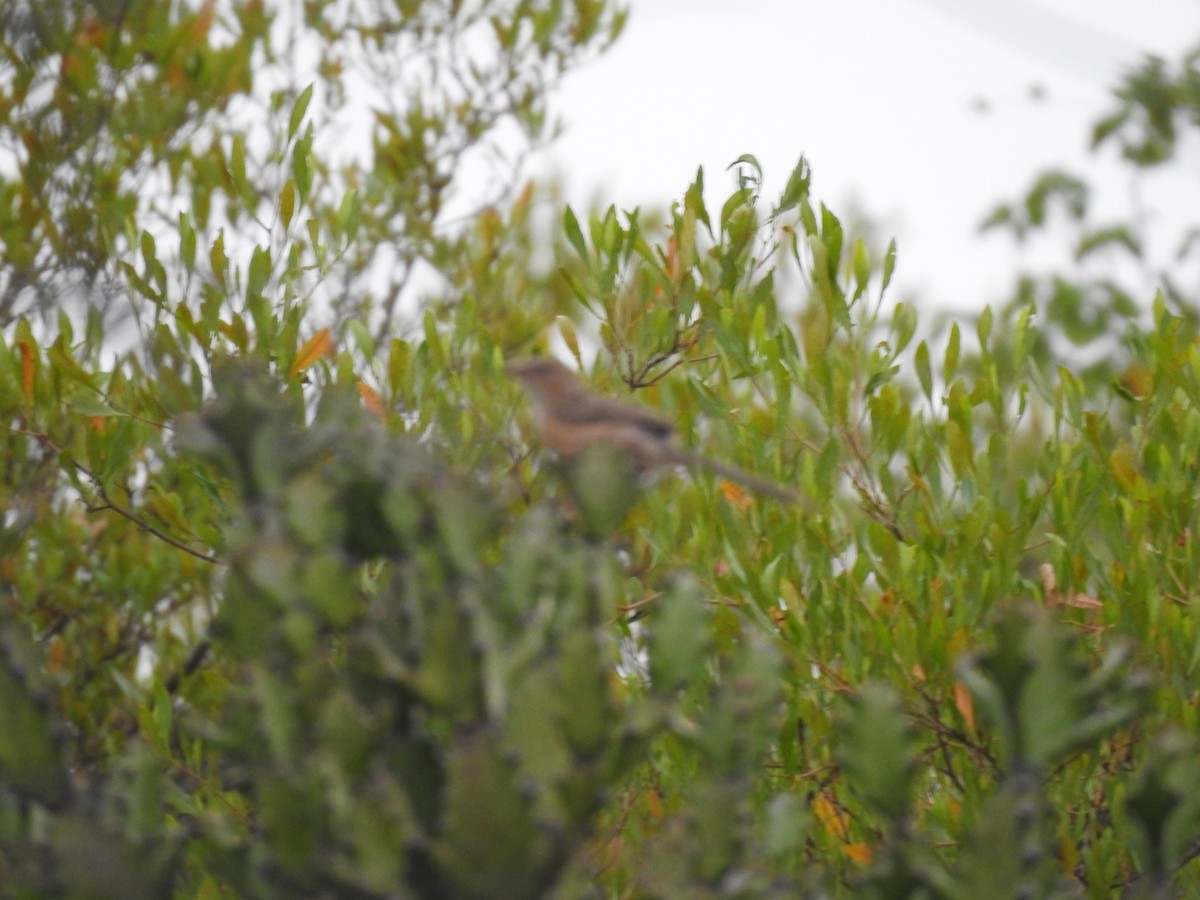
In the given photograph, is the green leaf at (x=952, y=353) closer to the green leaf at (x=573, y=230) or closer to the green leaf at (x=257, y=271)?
the green leaf at (x=573, y=230)

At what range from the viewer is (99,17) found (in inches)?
231

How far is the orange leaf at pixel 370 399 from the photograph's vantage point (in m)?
3.87

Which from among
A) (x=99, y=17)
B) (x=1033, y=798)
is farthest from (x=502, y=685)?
(x=99, y=17)

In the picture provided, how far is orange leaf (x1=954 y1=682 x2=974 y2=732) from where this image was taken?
3314 mm

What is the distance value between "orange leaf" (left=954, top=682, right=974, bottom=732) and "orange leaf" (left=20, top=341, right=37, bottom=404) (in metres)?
2.58

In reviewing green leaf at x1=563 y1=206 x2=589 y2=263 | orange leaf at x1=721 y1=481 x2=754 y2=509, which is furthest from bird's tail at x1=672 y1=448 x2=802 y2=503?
green leaf at x1=563 y1=206 x2=589 y2=263

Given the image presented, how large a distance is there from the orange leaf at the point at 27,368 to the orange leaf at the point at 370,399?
891mm

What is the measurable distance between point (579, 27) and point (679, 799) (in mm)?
4152

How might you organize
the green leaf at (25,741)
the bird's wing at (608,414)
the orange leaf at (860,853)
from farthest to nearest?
1. the bird's wing at (608,414)
2. the orange leaf at (860,853)
3. the green leaf at (25,741)

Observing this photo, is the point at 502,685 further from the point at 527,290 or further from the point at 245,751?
the point at 527,290

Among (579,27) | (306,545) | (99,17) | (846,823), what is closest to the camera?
(306,545)

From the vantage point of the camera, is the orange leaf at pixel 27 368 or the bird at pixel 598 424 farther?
the orange leaf at pixel 27 368

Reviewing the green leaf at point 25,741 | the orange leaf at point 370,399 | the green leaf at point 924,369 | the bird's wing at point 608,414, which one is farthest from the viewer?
the orange leaf at point 370,399

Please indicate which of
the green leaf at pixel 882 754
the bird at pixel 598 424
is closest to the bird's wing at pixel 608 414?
the bird at pixel 598 424
